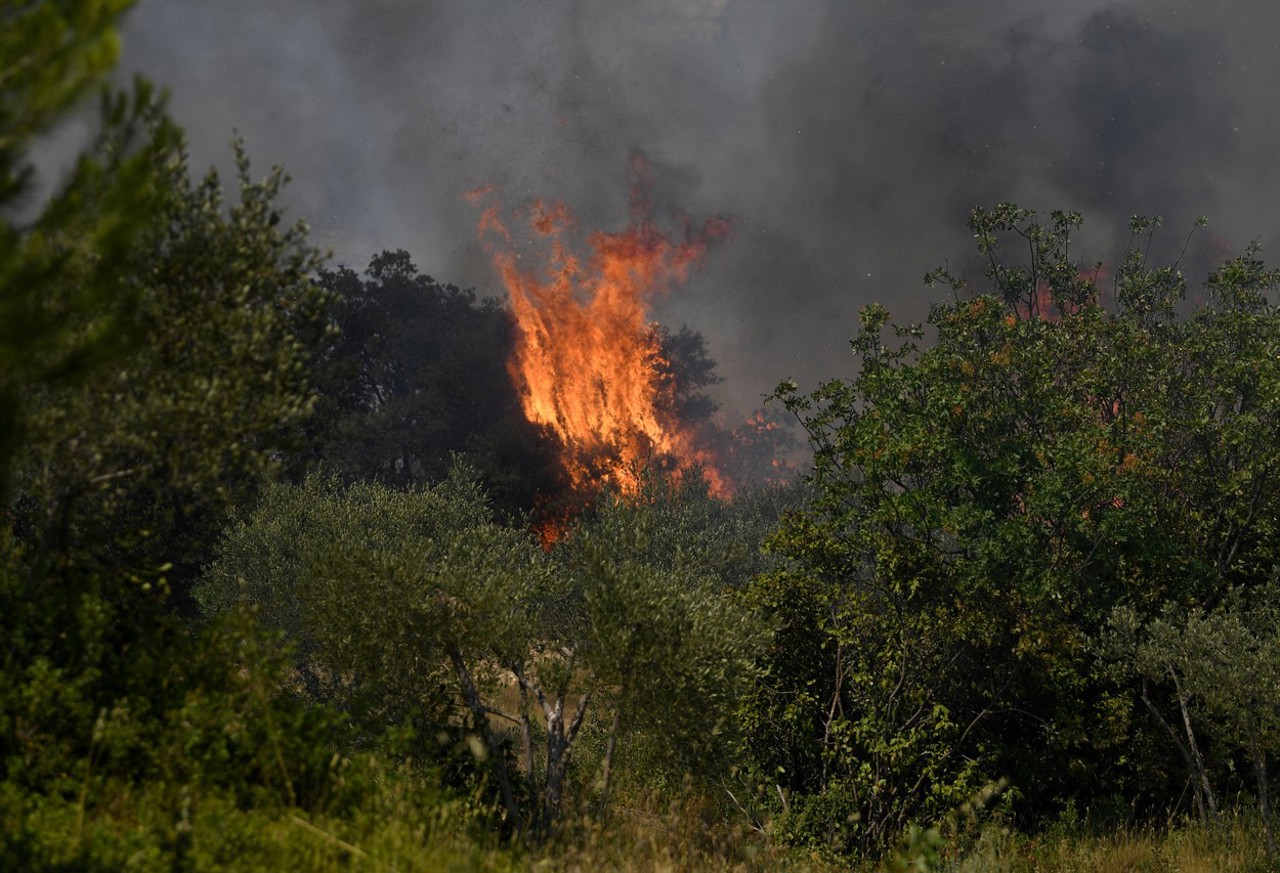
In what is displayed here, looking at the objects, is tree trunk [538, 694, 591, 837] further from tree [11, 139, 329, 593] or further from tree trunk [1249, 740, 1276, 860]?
tree trunk [1249, 740, 1276, 860]

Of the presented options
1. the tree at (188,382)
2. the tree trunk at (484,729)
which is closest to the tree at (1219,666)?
the tree trunk at (484,729)

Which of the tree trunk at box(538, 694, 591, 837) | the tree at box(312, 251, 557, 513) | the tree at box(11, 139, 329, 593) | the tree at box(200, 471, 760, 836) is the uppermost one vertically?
the tree at box(312, 251, 557, 513)

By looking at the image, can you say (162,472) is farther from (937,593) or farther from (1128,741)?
(1128,741)

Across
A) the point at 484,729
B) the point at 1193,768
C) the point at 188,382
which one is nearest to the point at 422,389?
the point at 484,729

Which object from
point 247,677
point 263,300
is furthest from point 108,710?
point 263,300

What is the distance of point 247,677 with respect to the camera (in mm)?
12391

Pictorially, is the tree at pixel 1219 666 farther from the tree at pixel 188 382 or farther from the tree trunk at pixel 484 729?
the tree at pixel 188 382

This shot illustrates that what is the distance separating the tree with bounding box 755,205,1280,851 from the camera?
2173cm

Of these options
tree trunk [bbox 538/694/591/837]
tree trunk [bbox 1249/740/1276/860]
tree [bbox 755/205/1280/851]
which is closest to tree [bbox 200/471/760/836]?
tree trunk [bbox 538/694/591/837]

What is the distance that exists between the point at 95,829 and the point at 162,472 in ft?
17.9

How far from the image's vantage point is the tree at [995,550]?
21.7 meters

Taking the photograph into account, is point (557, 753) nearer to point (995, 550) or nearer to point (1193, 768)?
point (995, 550)

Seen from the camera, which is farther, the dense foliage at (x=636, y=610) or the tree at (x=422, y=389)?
the tree at (x=422, y=389)

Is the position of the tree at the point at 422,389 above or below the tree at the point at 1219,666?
above
